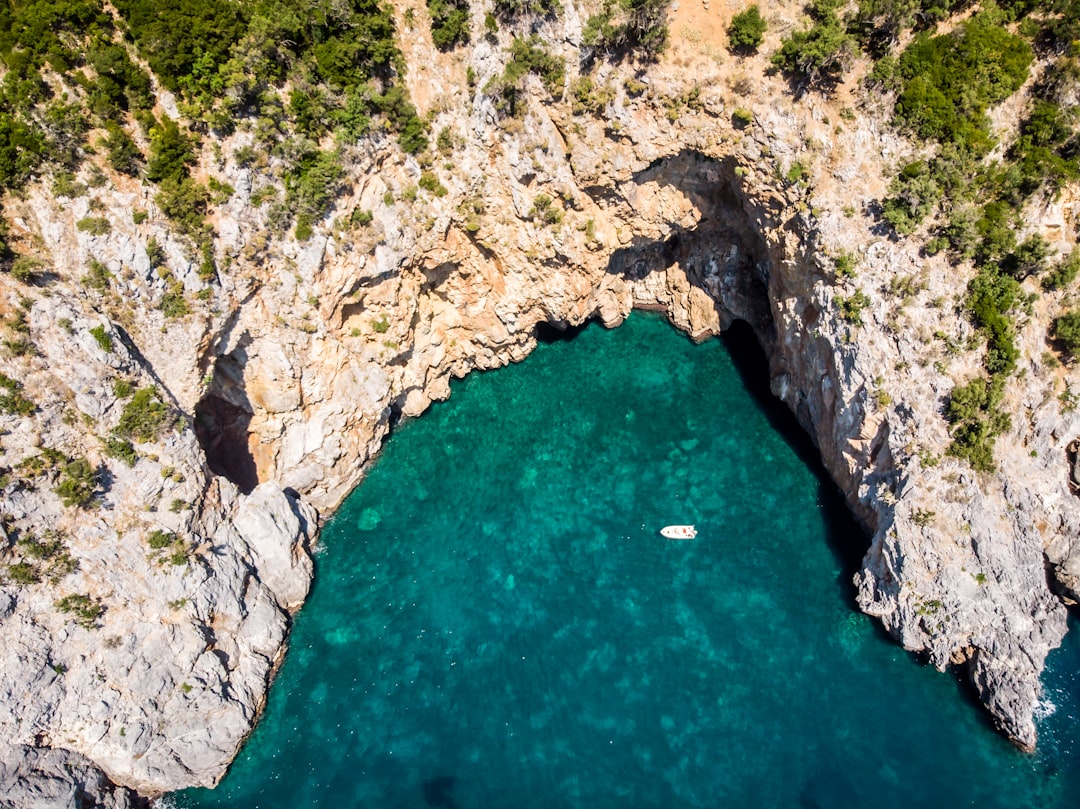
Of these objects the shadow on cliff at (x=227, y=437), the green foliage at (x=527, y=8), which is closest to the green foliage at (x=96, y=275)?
the shadow on cliff at (x=227, y=437)

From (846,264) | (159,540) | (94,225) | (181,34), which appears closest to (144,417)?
(159,540)

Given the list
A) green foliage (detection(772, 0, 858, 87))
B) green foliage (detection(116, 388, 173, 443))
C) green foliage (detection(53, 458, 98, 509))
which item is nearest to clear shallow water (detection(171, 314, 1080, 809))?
green foliage (detection(116, 388, 173, 443))

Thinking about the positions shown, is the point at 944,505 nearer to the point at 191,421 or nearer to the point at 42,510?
the point at 191,421

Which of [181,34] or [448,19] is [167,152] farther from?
[448,19]

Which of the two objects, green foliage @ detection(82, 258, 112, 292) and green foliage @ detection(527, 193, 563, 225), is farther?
green foliage @ detection(527, 193, 563, 225)

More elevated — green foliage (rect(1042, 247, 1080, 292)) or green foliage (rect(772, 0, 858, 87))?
green foliage (rect(772, 0, 858, 87))

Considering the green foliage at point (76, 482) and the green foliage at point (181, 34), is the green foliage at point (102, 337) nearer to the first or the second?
the green foliage at point (76, 482)

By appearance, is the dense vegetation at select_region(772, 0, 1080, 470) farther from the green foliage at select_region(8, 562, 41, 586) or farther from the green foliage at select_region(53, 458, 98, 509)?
the green foliage at select_region(8, 562, 41, 586)
